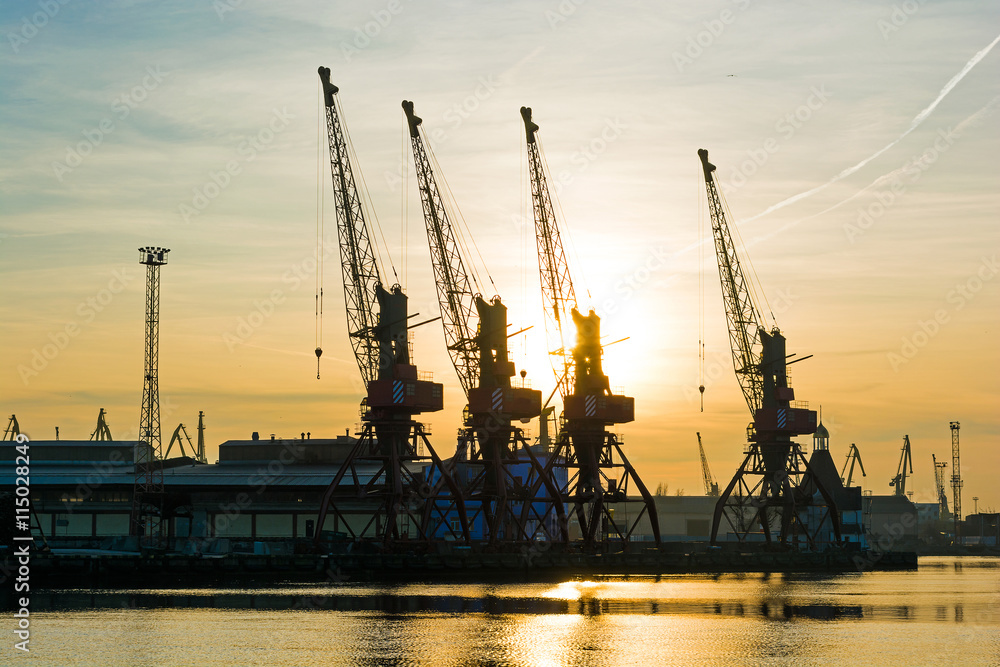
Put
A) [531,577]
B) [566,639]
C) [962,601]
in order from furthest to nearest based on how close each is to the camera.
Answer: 1. [531,577]
2. [962,601]
3. [566,639]

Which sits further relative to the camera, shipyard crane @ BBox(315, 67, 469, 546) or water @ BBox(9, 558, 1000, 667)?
shipyard crane @ BBox(315, 67, 469, 546)

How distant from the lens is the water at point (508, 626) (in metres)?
49.4

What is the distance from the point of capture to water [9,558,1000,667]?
4941 centimetres

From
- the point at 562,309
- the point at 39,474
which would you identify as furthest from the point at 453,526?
the point at 39,474

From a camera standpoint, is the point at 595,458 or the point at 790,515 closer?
the point at 595,458

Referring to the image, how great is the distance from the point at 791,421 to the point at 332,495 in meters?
50.4

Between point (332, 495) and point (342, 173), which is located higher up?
point (342, 173)

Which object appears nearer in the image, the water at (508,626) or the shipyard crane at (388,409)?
the water at (508,626)

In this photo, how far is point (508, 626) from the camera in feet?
195

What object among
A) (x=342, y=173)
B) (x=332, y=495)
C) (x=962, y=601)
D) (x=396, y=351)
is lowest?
(x=962, y=601)

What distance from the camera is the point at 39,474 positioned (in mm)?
130500

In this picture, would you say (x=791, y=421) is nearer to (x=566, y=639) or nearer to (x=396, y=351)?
(x=396, y=351)

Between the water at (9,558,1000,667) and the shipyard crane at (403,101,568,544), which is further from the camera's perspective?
the shipyard crane at (403,101,568,544)

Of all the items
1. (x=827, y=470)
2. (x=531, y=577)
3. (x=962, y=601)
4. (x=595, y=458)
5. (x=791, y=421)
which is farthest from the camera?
(x=827, y=470)
